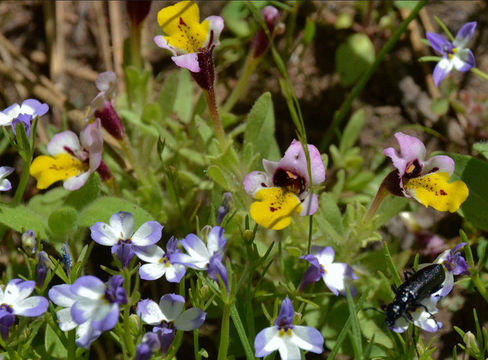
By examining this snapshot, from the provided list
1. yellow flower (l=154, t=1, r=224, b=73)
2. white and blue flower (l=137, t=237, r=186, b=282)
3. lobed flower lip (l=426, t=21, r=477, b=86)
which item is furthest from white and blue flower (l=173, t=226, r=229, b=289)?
lobed flower lip (l=426, t=21, r=477, b=86)

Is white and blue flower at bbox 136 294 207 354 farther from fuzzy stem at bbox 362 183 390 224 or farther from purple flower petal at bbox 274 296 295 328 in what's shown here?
fuzzy stem at bbox 362 183 390 224

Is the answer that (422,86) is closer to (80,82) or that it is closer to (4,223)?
(80,82)

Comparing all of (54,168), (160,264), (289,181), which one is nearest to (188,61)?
(289,181)

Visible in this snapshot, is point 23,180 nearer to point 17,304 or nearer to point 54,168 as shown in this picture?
point 54,168

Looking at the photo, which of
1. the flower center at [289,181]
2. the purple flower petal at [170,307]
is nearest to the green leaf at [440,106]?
the flower center at [289,181]

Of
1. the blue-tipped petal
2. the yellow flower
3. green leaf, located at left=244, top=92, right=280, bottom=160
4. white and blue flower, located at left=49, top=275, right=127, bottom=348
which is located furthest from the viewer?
green leaf, located at left=244, top=92, right=280, bottom=160

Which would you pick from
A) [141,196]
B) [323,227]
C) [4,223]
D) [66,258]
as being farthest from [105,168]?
[323,227]

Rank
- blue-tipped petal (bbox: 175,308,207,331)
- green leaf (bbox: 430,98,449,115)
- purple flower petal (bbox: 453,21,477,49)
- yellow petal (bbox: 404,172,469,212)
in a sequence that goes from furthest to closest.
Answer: green leaf (bbox: 430,98,449,115) → purple flower petal (bbox: 453,21,477,49) → yellow petal (bbox: 404,172,469,212) → blue-tipped petal (bbox: 175,308,207,331)
